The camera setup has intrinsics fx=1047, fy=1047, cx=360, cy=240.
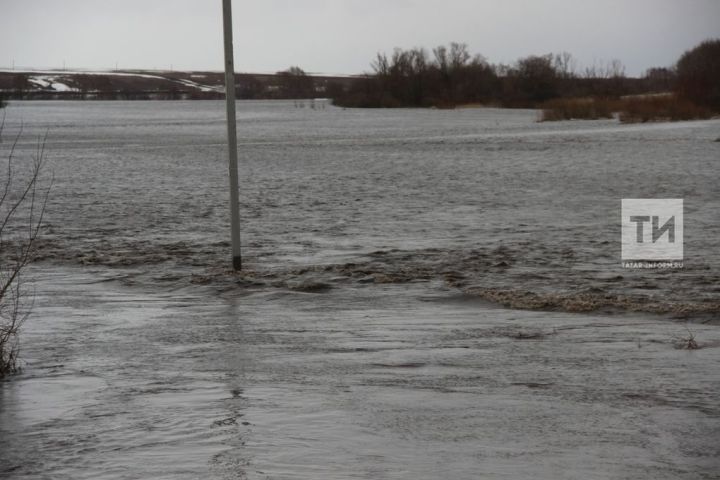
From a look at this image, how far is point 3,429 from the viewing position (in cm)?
625

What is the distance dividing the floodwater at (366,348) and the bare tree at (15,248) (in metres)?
0.24

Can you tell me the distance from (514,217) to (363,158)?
2019cm

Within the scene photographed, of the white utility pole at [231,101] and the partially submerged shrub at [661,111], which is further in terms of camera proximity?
the partially submerged shrub at [661,111]

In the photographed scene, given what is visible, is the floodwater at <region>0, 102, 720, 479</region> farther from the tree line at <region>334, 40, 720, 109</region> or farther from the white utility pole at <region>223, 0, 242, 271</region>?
the tree line at <region>334, 40, 720, 109</region>

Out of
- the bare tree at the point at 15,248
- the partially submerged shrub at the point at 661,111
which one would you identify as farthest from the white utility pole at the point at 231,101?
the partially submerged shrub at the point at 661,111

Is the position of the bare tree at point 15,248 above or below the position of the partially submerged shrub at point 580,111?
below

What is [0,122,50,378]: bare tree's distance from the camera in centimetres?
780

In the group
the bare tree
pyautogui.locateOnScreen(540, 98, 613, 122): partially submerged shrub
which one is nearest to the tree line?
pyautogui.locateOnScreen(540, 98, 613, 122): partially submerged shrub

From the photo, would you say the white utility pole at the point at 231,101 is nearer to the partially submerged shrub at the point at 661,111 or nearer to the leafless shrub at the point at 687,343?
the leafless shrub at the point at 687,343

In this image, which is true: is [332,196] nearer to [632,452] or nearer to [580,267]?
[580,267]

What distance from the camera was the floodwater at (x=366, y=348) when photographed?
572 centimetres

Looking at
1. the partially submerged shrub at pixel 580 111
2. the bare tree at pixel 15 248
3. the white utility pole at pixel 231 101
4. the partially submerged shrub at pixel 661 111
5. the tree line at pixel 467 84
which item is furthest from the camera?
the tree line at pixel 467 84

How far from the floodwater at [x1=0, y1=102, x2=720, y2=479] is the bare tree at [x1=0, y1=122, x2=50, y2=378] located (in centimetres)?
24

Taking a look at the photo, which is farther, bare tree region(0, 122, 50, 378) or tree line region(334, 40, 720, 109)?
tree line region(334, 40, 720, 109)
